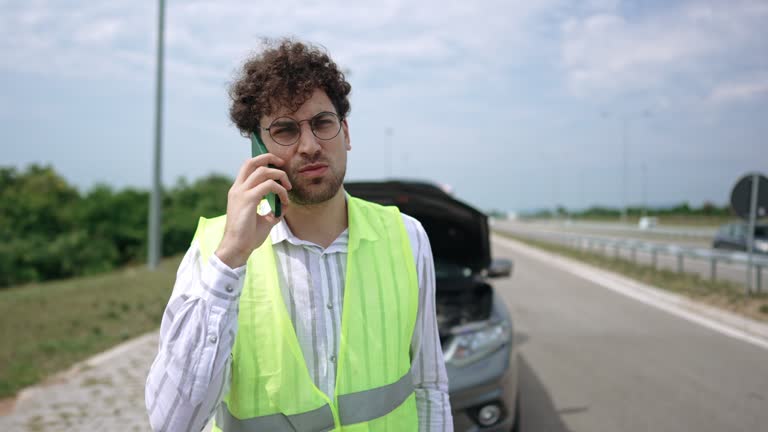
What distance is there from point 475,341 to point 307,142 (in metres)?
2.63

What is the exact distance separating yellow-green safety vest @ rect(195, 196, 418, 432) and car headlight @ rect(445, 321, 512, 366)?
2.06m

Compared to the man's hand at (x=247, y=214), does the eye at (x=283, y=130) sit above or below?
above

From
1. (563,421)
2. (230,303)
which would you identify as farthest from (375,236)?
(563,421)

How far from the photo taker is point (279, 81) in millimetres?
1750

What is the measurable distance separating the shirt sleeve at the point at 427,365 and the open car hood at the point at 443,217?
86.0 inches

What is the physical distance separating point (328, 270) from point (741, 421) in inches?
175

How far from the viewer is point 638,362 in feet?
21.6

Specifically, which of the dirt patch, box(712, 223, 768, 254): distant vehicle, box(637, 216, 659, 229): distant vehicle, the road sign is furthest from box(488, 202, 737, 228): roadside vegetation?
the dirt patch

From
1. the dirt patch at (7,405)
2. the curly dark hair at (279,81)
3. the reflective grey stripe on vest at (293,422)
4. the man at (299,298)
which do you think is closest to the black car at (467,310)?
the man at (299,298)

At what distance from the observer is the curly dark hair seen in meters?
1.75

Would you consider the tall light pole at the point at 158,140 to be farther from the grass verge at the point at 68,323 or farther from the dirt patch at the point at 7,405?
the dirt patch at the point at 7,405

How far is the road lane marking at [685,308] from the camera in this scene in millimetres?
8203

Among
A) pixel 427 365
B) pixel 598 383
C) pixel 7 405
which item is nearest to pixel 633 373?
pixel 598 383

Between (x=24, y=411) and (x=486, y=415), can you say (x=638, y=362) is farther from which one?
(x=24, y=411)
